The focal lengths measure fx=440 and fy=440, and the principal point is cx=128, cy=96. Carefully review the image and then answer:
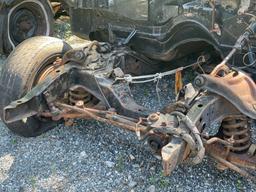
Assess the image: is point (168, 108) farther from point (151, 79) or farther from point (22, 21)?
point (22, 21)

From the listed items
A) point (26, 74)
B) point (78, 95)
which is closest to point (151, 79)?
point (78, 95)

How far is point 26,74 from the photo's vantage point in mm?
4406

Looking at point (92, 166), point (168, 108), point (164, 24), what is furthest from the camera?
point (164, 24)

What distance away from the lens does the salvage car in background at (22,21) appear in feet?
24.1

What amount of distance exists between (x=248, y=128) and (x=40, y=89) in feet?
6.35

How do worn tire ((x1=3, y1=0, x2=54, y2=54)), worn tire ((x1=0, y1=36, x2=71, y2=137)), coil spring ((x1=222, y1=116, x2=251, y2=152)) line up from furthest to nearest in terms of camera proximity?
worn tire ((x1=3, y1=0, x2=54, y2=54)) → worn tire ((x1=0, y1=36, x2=71, y2=137)) → coil spring ((x1=222, y1=116, x2=251, y2=152))

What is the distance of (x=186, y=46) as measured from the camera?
4.69 m

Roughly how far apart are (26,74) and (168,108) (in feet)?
5.16

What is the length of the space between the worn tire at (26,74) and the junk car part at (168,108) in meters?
0.08

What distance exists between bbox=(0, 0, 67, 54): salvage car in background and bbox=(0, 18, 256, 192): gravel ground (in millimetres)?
3010

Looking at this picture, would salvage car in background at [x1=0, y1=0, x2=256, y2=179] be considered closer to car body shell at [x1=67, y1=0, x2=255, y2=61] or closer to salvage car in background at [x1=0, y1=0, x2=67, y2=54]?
car body shell at [x1=67, y1=0, x2=255, y2=61]

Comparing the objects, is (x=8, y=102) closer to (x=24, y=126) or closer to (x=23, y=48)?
(x=24, y=126)

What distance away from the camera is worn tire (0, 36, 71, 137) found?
441 centimetres

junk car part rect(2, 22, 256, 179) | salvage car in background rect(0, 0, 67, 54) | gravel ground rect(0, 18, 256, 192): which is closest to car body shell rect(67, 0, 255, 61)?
junk car part rect(2, 22, 256, 179)
